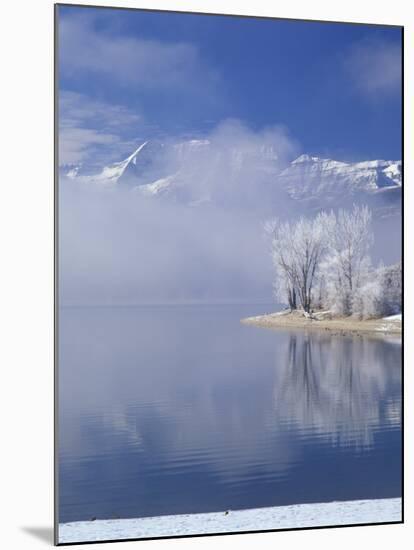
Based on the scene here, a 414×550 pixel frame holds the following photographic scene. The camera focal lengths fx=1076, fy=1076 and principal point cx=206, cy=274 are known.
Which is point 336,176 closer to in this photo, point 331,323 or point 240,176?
point 240,176

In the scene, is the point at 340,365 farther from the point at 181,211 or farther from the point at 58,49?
the point at 58,49

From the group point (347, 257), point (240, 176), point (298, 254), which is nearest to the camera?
point (240, 176)

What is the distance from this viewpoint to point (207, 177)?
6.70 meters

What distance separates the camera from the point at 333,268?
22.8ft

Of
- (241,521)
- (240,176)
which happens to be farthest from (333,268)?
(241,521)

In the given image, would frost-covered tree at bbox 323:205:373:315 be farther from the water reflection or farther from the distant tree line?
the water reflection

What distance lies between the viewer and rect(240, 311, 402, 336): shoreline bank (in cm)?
683

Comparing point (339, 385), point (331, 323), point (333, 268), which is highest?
point (333, 268)

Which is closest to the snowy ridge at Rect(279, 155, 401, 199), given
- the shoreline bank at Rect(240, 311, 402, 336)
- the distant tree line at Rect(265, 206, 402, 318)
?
the distant tree line at Rect(265, 206, 402, 318)

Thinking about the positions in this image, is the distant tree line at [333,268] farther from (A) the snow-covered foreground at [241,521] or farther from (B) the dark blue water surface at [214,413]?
(A) the snow-covered foreground at [241,521]

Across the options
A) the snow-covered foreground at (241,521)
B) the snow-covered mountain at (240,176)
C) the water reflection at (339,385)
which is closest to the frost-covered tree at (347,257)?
the snow-covered mountain at (240,176)

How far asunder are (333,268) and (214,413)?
1220 millimetres

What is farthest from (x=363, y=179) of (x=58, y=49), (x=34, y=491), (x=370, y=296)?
(x=34, y=491)

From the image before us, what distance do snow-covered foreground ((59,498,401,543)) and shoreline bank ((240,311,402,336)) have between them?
109 centimetres
